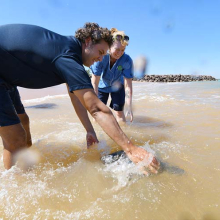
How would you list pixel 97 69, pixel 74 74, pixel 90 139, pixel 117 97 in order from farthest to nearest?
pixel 117 97 < pixel 97 69 < pixel 90 139 < pixel 74 74

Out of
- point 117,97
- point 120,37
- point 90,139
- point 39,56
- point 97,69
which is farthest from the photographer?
point 117,97

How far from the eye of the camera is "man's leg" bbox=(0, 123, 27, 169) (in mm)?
1767

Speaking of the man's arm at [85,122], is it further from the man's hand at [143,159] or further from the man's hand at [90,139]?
the man's hand at [143,159]

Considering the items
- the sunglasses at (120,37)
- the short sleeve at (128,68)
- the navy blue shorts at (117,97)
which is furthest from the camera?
the navy blue shorts at (117,97)

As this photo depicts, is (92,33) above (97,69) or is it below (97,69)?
above

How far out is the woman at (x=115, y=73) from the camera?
3.15 metres

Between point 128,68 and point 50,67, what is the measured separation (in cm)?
225

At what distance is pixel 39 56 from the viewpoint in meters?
1.55

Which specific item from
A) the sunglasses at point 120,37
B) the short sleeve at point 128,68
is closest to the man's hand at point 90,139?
the sunglasses at point 120,37

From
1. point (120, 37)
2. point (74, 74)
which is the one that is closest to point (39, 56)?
point (74, 74)

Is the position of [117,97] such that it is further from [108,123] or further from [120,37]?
[108,123]

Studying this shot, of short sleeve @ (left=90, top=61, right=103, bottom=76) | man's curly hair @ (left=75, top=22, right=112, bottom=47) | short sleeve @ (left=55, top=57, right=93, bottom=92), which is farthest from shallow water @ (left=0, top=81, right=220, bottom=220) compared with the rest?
short sleeve @ (left=90, top=61, right=103, bottom=76)

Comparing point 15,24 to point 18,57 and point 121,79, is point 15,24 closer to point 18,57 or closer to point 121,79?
point 18,57

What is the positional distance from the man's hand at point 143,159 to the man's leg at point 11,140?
3.46 feet
